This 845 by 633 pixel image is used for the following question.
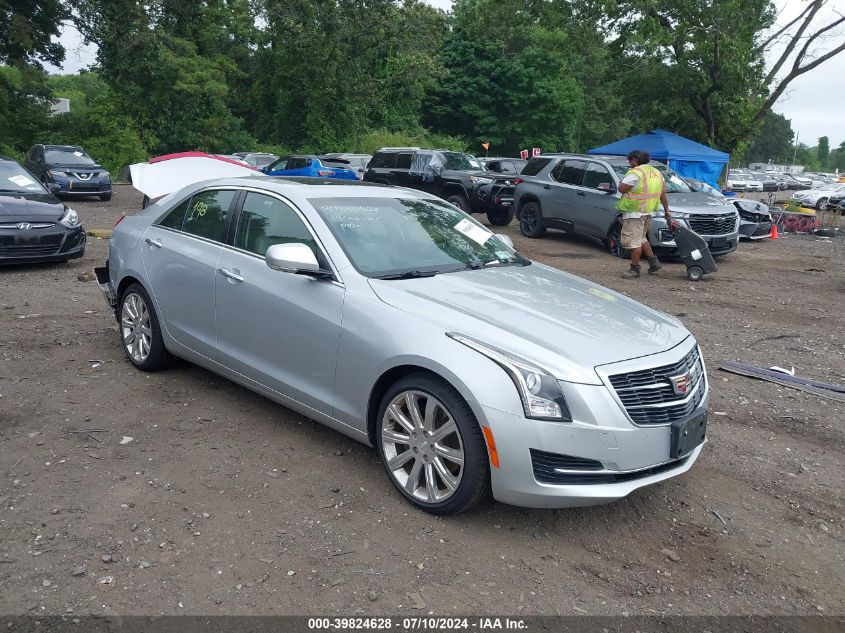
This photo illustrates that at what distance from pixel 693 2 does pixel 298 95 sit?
997 inches

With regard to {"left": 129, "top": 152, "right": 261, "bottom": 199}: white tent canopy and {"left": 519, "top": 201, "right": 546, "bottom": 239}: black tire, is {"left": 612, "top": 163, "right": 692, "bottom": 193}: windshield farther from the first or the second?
{"left": 129, "top": 152, "right": 261, "bottom": 199}: white tent canopy

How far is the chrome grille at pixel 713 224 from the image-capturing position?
12.7m

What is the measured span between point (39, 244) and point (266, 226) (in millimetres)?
6284

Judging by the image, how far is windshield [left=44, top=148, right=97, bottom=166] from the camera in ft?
69.8

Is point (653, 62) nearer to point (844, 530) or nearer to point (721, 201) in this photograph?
point (721, 201)

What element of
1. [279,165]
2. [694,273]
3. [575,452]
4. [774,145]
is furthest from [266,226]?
[774,145]

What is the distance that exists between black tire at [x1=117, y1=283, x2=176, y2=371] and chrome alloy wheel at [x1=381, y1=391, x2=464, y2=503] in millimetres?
2438

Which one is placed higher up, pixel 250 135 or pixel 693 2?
pixel 693 2

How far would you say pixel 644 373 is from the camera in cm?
363

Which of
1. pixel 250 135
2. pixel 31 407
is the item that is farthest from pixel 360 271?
pixel 250 135

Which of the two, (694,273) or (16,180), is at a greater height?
(16,180)

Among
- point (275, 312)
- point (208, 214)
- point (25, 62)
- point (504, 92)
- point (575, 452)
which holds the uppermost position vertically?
point (504, 92)

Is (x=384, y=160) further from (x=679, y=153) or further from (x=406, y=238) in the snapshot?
(x=406, y=238)

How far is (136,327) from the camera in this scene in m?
5.88
